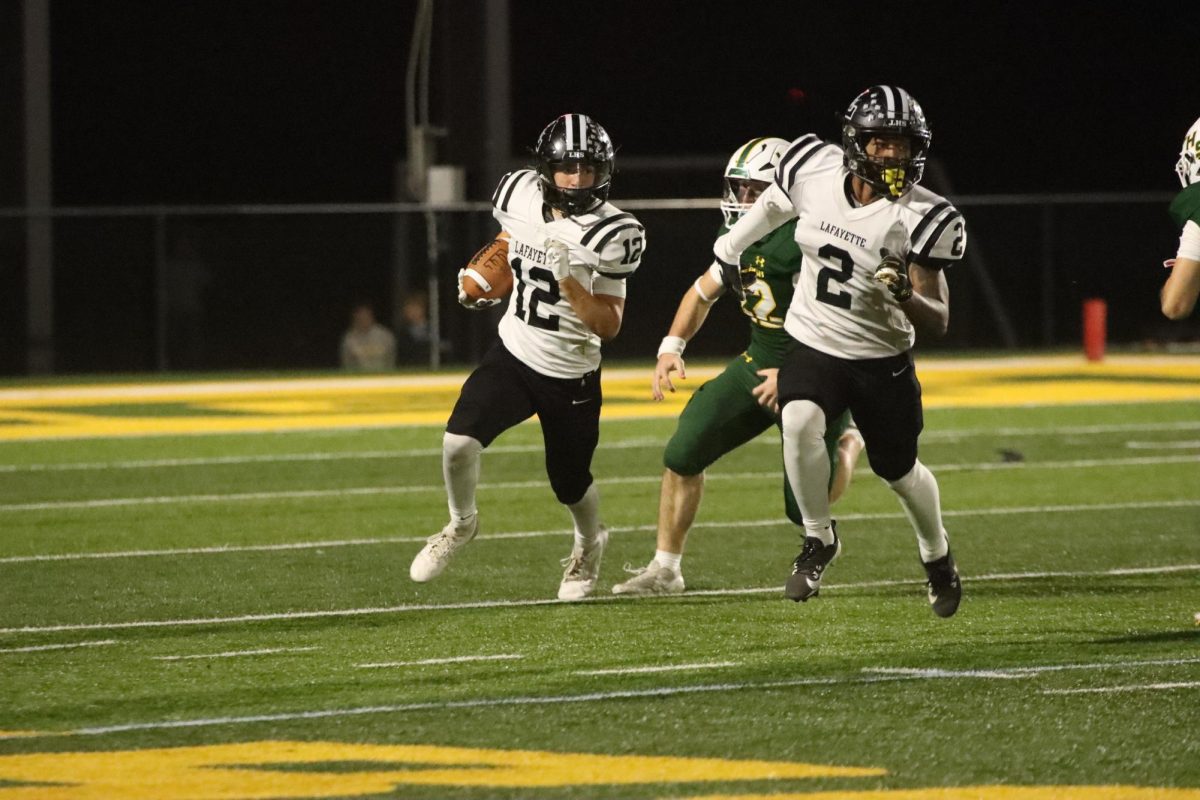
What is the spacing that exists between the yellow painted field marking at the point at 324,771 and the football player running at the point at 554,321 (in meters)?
2.25

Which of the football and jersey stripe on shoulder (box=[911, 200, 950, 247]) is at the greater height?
jersey stripe on shoulder (box=[911, 200, 950, 247])

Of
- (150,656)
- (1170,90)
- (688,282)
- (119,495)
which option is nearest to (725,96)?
(1170,90)

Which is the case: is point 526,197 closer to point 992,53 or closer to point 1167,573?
point 1167,573

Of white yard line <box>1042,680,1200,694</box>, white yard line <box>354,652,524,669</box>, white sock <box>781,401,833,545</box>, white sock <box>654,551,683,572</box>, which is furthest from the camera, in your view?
white sock <box>654,551,683,572</box>

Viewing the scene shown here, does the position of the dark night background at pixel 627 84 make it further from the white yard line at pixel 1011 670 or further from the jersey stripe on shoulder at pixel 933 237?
the white yard line at pixel 1011 670

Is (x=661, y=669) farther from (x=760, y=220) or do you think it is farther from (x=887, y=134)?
(x=887, y=134)

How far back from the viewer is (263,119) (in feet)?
95.2

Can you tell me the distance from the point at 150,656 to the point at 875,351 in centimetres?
230

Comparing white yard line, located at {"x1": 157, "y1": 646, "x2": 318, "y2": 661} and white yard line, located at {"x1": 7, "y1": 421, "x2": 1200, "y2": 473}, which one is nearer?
white yard line, located at {"x1": 157, "y1": 646, "x2": 318, "y2": 661}

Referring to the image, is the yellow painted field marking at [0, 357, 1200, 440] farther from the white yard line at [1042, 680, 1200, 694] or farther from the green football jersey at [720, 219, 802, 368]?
the white yard line at [1042, 680, 1200, 694]

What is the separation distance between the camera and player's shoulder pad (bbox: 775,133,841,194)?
6527mm

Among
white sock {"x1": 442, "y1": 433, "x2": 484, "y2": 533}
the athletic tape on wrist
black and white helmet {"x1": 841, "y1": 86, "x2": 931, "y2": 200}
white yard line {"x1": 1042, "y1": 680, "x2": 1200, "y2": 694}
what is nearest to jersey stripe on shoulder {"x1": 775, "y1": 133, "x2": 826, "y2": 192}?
black and white helmet {"x1": 841, "y1": 86, "x2": 931, "y2": 200}

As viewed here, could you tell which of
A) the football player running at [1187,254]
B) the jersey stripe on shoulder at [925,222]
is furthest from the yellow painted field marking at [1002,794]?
the jersey stripe on shoulder at [925,222]

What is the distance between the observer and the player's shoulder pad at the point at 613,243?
6996 mm
